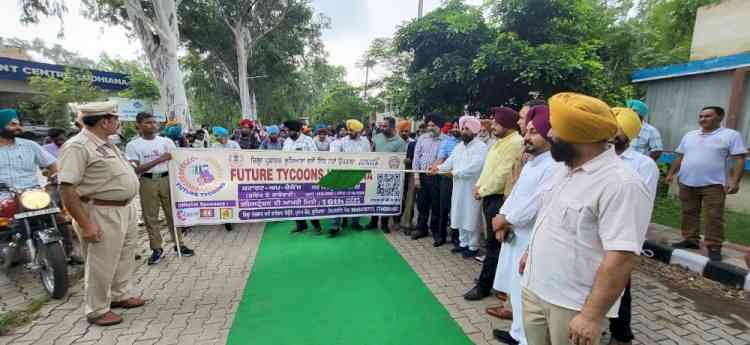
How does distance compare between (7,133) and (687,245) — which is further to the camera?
(687,245)

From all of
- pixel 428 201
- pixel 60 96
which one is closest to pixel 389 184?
pixel 428 201

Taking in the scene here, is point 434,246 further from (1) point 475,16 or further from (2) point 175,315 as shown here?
(1) point 475,16

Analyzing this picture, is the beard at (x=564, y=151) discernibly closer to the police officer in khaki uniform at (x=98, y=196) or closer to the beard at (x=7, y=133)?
the police officer in khaki uniform at (x=98, y=196)

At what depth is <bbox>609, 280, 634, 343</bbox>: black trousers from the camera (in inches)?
99.7

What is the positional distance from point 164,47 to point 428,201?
10469mm

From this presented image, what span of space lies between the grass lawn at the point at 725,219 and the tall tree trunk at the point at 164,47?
12.4 metres

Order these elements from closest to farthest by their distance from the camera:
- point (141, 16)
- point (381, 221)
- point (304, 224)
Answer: point (304, 224) < point (381, 221) < point (141, 16)

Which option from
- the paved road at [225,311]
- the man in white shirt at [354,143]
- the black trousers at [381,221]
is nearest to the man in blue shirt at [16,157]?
the paved road at [225,311]

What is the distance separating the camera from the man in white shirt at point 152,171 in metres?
3.92

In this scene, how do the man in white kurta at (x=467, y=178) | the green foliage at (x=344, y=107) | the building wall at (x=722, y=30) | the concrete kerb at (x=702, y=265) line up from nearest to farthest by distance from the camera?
the concrete kerb at (x=702, y=265) → the man in white kurta at (x=467, y=178) → the building wall at (x=722, y=30) → the green foliage at (x=344, y=107)

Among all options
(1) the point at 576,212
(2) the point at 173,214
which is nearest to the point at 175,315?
(2) the point at 173,214

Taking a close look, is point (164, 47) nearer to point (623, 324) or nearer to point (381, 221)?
point (381, 221)

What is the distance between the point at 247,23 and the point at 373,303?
1994cm

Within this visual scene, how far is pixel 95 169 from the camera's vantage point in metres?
2.72
